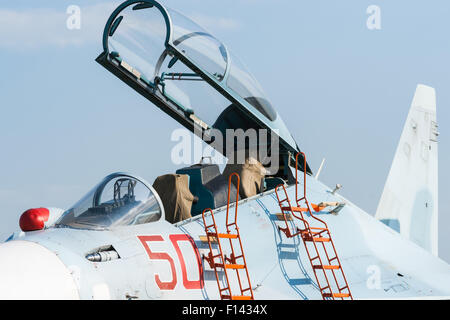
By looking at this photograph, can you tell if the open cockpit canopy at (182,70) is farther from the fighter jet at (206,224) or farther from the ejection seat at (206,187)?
the ejection seat at (206,187)

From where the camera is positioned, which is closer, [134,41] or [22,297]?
[22,297]

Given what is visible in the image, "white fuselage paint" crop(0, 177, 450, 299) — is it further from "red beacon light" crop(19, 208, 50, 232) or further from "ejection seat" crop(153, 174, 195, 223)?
"red beacon light" crop(19, 208, 50, 232)

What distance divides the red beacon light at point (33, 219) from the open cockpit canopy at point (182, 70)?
253 centimetres

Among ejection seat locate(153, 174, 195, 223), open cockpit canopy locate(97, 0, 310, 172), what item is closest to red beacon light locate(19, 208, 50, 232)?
ejection seat locate(153, 174, 195, 223)

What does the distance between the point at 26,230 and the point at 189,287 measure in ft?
6.54

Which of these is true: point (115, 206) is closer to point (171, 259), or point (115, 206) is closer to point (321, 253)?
point (171, 259)

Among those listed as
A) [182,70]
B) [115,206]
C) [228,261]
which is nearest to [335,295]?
[228,261]

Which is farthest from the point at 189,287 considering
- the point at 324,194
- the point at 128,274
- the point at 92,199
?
the point at 324,194

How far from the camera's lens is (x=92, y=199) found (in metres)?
7.48

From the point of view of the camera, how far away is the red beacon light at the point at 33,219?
7.46 m

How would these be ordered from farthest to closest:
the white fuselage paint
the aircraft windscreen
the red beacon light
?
1. the red beacon light
2. the aircraft windscreen
3. the white fuselage paint

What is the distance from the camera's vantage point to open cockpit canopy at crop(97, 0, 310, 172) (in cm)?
887

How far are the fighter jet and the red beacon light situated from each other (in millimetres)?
13

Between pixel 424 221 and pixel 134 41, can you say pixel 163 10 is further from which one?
pixel 424 221
